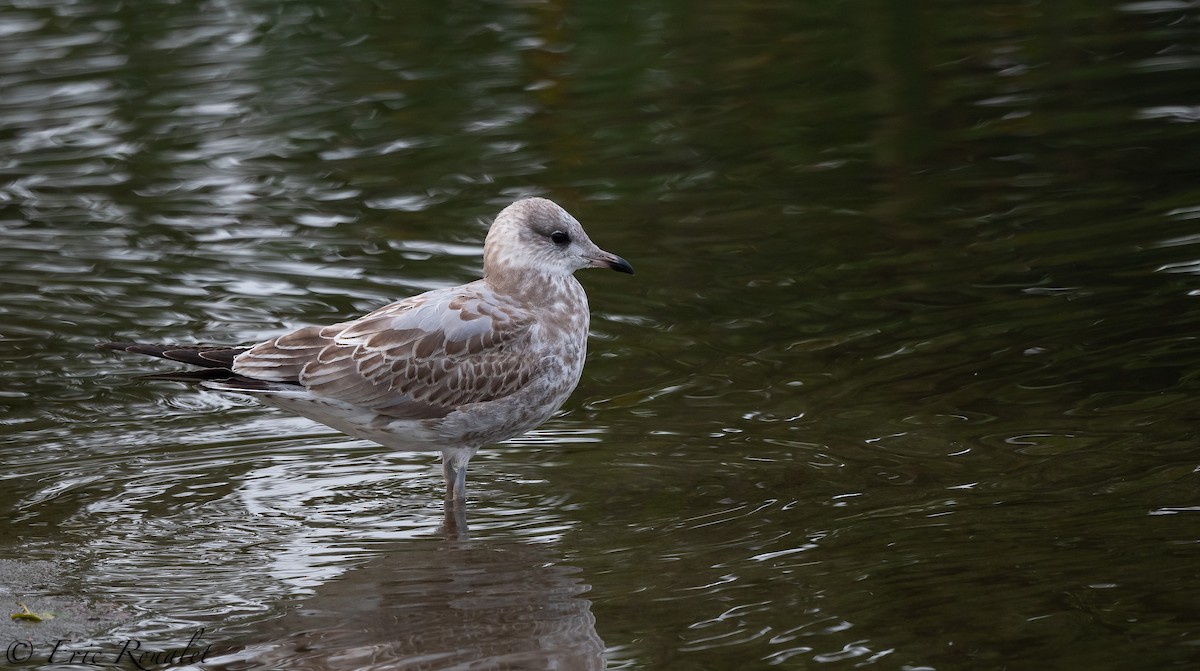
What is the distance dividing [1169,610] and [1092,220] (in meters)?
4.60

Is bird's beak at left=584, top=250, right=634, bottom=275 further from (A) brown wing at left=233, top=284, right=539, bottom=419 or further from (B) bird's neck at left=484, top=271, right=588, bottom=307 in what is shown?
(A) brown wing at left=233, top=284, right=539, bottom=419

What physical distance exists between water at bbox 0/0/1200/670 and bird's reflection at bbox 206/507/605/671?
0.07 ft

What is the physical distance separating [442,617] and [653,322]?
343cm

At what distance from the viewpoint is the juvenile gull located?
6.91m

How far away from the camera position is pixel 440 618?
19.3 ft

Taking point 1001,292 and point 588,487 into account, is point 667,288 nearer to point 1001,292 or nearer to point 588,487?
point 1001,292

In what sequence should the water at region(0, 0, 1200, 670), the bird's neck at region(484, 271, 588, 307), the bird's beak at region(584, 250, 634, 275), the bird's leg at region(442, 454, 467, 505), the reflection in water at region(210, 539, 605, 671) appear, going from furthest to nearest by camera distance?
the bird's beak at region(584, 250, 634, 275)
the bird's neck at region(484, 271, 588, 307)
the bird's leg at region(442, 454, 467, 505)
the water at region(0, 0, 1200, 670)
the reflection in water at region(210, 539, 605, 671)

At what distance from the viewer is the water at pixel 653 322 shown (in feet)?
19.0

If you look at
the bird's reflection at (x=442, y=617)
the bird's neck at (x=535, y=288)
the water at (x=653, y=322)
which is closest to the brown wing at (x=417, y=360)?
the bird's neck at (x=535, y=288)

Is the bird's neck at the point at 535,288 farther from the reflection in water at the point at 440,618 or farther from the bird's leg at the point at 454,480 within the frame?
the reflection in water at the point at 440,618

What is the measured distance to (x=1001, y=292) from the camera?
8.83 m

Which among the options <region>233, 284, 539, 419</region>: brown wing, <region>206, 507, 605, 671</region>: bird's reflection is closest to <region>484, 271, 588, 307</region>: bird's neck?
<region>233, 284, 539, 419</region>: brown wing

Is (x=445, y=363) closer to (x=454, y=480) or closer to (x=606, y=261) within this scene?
(x=454, y=480)

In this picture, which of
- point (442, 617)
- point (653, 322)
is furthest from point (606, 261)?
point (442, 617)
